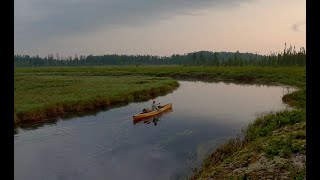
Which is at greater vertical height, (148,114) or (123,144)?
(148,114)

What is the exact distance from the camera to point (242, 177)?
1185 cm

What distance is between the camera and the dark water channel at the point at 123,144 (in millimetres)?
19734

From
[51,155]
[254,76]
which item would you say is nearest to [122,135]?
[51,155]

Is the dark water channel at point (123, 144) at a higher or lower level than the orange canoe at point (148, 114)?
lower

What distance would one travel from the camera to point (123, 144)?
84.0 ft

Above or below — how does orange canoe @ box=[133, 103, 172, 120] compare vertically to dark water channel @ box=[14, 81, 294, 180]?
above

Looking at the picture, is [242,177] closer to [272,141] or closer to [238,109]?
[272,141]

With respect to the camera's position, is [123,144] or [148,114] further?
[148,114]

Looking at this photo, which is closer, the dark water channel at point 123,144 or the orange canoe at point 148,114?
the dark water channel at point 123,144

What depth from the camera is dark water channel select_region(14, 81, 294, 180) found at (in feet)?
64.7

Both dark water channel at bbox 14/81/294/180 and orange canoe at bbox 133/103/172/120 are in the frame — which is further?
orange canoe at bbox 133/103/172/120

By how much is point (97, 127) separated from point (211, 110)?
51.0ft
